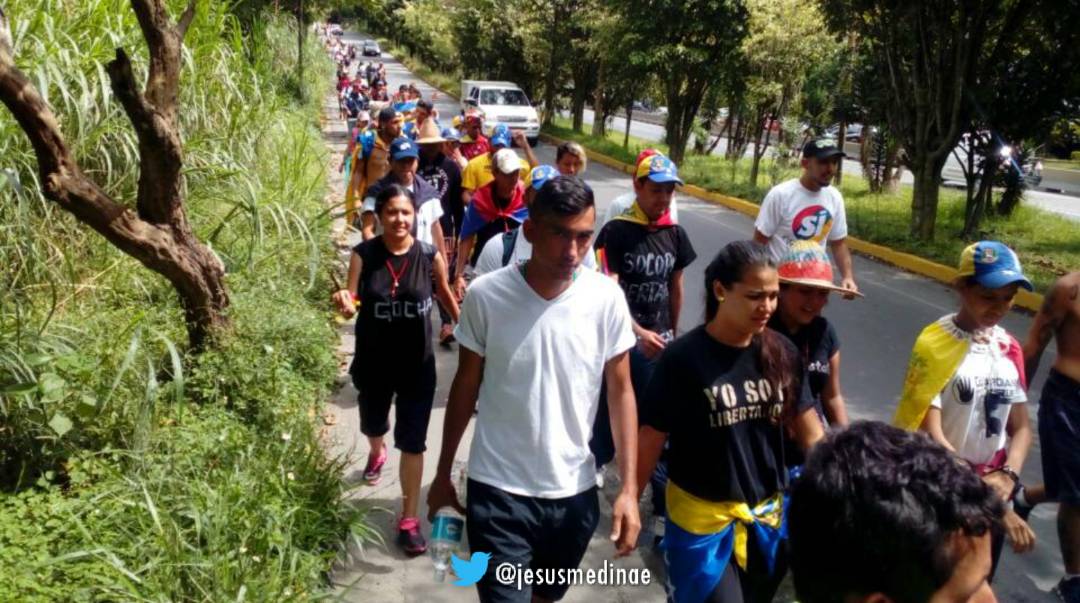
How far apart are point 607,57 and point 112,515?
1863 cm

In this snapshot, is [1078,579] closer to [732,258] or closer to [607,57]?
[732,258]

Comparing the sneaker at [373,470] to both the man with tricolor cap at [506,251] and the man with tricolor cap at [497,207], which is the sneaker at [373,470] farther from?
the man with tricolor cap at [497,207]

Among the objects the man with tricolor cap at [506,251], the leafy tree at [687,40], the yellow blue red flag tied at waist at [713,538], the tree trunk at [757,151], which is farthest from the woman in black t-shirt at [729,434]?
the leafy tree at [687,40]

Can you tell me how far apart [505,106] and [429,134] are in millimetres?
17483

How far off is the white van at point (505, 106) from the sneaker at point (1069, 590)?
68.4 feet

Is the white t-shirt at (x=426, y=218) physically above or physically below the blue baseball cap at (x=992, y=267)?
below

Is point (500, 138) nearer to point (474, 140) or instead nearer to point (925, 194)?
point (474, 140)

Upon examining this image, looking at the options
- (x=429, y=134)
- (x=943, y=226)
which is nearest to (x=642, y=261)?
(x=429, y=134)

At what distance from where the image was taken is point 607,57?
2050cm

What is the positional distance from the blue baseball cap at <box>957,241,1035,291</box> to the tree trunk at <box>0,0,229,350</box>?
315cm

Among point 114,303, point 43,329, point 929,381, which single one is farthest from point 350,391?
point 929,381

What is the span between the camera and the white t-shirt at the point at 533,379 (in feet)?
9.01

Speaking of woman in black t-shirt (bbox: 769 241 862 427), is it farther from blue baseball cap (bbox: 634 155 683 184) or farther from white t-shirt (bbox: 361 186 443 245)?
white t-shirt (bbox: 361 186 443 245)

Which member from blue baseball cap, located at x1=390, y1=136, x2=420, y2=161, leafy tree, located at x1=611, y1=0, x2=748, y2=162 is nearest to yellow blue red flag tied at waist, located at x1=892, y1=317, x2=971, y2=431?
blue baseball cap, located at x1=390, y1=136, x2=420, y2=161
